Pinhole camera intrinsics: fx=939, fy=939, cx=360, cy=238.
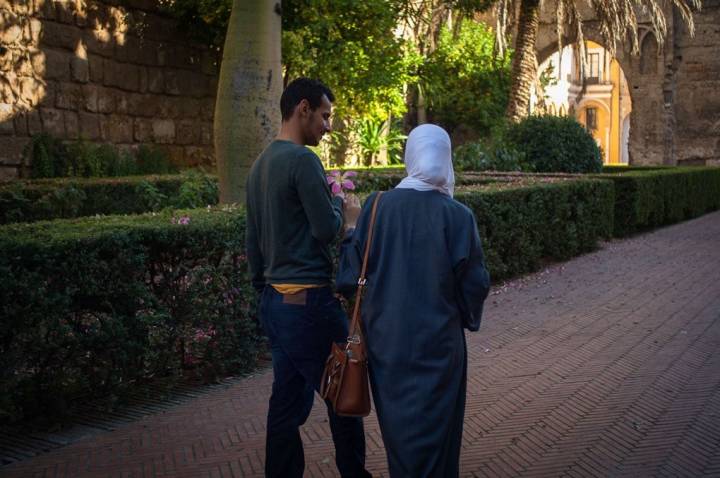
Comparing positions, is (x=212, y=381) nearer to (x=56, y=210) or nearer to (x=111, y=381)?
(x=111, y=381)

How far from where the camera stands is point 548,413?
5543 mm

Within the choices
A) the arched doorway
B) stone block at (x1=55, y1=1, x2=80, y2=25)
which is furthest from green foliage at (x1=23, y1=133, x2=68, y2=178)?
the arched doorway

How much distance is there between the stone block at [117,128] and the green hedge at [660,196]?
7.97 m

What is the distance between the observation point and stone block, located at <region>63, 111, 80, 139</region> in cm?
1397

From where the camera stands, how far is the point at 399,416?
11.1 ft

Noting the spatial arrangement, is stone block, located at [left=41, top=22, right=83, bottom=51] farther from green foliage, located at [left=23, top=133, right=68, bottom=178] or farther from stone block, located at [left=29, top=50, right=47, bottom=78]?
green foliage, located at [left=23, top=133, right=68, bottom=178]

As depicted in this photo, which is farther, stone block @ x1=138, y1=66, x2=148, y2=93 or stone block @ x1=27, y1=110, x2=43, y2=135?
stone block @ x1=138, y1=66, x2=148, y2=93

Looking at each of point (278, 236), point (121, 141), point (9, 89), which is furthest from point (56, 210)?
point (278, 236)

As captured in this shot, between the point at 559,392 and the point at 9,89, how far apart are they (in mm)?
9632

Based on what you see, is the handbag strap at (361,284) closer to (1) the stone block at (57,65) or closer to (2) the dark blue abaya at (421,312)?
(2) the dark blue abaya at (421,312)

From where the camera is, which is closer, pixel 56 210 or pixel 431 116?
pixel 56 210

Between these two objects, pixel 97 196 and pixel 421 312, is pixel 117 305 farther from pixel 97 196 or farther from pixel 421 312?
pixel 97 196

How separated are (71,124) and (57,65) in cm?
89

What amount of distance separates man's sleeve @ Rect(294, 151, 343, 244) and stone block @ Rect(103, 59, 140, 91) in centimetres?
1211
